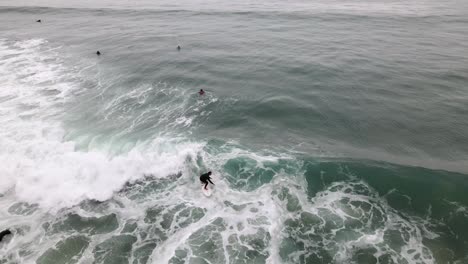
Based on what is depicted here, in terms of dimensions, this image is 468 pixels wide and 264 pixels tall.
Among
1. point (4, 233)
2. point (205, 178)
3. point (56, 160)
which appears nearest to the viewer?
point (4, 233)

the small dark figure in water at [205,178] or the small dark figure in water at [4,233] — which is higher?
the small dark figure in water at [205,178]

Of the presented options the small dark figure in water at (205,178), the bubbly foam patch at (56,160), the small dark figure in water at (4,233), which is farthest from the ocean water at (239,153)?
the small dark figure in water at (205,178)

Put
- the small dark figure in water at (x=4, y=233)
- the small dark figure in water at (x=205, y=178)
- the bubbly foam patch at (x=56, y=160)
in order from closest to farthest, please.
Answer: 1. the small dark figure in water at (x=4, y=233)
2. the small dark figure in water at (x=205, y=178)
3. the bubbly foam patch at (x=56, y=160)

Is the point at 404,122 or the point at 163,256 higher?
the point at 404,122

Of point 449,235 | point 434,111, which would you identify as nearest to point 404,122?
point 434,111

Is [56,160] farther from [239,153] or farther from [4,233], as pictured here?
[239,153]

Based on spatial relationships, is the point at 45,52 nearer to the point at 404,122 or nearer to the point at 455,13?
the point at 404,122

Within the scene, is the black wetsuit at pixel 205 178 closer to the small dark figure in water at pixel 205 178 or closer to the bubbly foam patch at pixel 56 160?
the small dark figure in water at pixel 205 178

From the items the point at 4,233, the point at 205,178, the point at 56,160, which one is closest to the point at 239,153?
the point at 205,178
